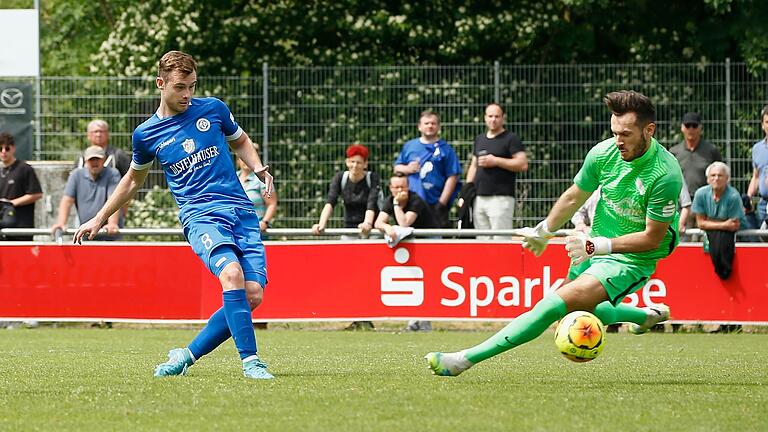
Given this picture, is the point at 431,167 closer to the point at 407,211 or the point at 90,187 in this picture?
the point at 407,211

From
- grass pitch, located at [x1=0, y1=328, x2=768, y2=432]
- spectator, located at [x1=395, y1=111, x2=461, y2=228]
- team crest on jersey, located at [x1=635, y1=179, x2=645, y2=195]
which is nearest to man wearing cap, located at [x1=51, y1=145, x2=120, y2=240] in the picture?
spectator, located at [x1=395, y1=111, x2=461, y2=228]

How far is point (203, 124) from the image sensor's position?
909 centimetres

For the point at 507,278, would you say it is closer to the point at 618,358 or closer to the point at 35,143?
the point at 618,358

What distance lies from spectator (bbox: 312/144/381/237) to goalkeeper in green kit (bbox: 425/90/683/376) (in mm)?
6784

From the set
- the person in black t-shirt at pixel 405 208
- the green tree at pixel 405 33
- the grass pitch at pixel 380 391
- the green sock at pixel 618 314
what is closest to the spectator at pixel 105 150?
the person in black t-shirt at pixel 405 208

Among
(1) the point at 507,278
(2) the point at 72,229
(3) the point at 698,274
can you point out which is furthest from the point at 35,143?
(3) the point at 698,274

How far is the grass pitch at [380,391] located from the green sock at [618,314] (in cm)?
36

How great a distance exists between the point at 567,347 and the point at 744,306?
277 inches

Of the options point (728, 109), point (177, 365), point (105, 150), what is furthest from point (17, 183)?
point (728, 109)

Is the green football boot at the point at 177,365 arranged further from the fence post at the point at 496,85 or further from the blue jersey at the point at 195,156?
the fence post at the point at 496,85

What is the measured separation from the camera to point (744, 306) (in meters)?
15.1

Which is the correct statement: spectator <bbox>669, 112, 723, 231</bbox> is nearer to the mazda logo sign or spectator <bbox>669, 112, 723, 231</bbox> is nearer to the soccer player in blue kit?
the soccer player in blue kit

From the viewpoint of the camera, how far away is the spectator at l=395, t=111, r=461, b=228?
53.8 feet

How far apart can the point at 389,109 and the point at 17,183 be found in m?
4.96
